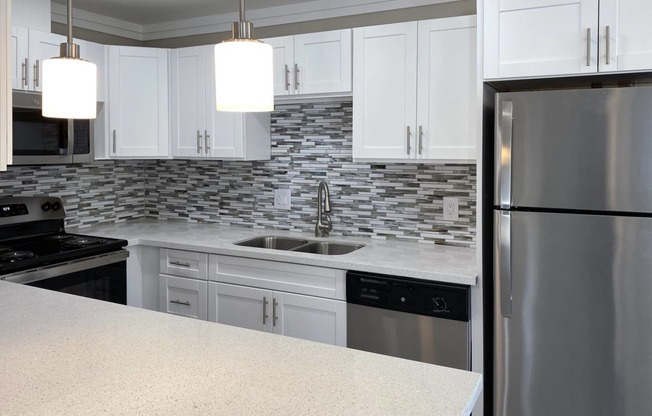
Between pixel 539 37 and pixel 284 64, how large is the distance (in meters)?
1.38

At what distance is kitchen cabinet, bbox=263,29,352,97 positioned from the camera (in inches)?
114

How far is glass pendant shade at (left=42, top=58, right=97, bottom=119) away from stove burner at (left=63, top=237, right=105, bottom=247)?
1.95 meters

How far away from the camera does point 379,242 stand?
3.14 m

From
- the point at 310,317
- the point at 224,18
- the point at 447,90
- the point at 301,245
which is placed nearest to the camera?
the point at 447,90

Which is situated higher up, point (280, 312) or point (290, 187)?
point (290, 187)

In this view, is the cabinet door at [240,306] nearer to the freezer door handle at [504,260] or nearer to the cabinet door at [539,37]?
the freezer door handle at [504,260]

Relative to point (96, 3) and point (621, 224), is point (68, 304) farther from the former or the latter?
point (96, 3)

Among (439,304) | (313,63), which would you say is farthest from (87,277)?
(439,304)

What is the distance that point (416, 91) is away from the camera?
2719 millimetres

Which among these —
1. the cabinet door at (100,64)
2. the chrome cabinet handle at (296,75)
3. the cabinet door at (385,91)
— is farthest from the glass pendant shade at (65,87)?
the cabinet door at (100,64)

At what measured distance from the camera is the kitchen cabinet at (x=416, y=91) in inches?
103

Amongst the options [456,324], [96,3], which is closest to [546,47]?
[456,324]

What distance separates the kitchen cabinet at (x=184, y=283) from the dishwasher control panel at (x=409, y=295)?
916 mm

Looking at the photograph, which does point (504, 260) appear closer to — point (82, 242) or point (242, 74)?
point (242, 74)
